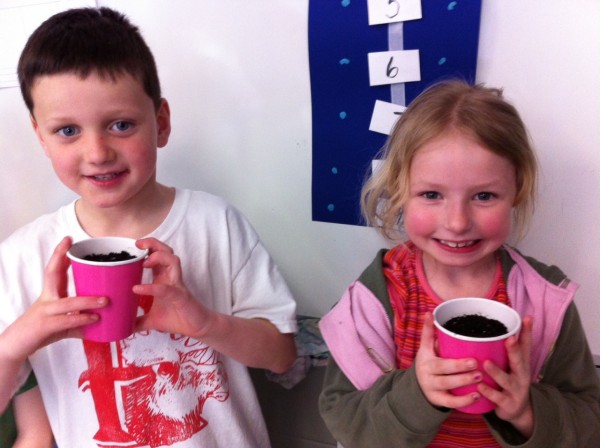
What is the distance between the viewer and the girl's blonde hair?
3.04 feet

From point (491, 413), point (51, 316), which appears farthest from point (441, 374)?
point (51, 316)

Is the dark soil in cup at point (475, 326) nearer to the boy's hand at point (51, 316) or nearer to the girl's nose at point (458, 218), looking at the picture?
the girl's nose at point (458, 218)

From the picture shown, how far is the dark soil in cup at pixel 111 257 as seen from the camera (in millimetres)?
928

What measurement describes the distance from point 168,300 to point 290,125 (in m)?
0.51

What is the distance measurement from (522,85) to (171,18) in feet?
2.48

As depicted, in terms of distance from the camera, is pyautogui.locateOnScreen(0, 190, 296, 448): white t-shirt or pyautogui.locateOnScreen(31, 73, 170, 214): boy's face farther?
pyautogui.locateOnScreen(0, 190, 296, 448): white t-shirt

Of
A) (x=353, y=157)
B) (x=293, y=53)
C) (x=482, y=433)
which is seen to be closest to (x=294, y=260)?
(x=353, y=157)

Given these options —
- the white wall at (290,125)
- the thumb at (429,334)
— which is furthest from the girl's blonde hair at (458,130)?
the thumb at (429,334)

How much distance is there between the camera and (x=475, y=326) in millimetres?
836

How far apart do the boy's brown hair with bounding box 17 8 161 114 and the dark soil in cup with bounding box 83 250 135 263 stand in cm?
29

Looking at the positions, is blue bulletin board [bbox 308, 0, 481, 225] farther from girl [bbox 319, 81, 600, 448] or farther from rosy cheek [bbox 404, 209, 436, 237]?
rosy cheek [bbox 404, 209, 436, 237]

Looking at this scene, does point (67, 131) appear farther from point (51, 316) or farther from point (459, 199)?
point (459, 199)

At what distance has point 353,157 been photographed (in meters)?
→ 1.24

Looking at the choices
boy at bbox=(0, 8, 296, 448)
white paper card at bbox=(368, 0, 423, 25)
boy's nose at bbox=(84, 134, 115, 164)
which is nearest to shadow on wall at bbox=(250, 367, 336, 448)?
boy at bbox=(0, 8, 296, 448)
